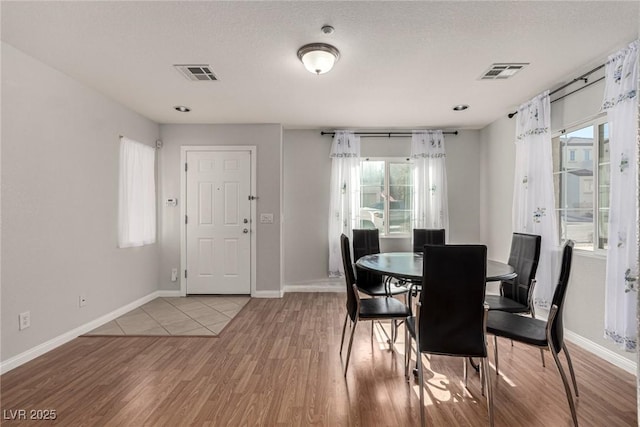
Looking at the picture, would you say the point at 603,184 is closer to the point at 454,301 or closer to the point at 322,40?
the point at 454,301

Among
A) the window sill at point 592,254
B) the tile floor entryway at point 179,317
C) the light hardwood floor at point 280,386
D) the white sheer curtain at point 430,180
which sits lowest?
the tile floor entryway at point 179,317

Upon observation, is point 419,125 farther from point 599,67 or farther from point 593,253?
point 593,253

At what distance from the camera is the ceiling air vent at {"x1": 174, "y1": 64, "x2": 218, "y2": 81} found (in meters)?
2.77

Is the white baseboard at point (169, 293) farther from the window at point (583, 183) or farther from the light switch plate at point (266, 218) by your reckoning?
the window at point (583, 183)

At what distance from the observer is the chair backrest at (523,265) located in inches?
100

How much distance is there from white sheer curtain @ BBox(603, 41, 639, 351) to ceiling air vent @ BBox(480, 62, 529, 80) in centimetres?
61

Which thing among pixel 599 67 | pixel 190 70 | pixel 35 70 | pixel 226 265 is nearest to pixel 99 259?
pixel 226 265

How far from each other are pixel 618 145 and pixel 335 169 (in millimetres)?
3135

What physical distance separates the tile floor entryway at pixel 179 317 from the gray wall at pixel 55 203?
0.27 m

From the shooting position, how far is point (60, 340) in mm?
2902

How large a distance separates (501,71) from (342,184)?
97.5 inches

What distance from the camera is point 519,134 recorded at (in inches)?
141

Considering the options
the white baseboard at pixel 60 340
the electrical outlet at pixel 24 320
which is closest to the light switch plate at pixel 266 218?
the white baseboard at pixel 60 340

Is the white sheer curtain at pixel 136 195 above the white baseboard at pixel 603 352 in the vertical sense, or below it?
above
